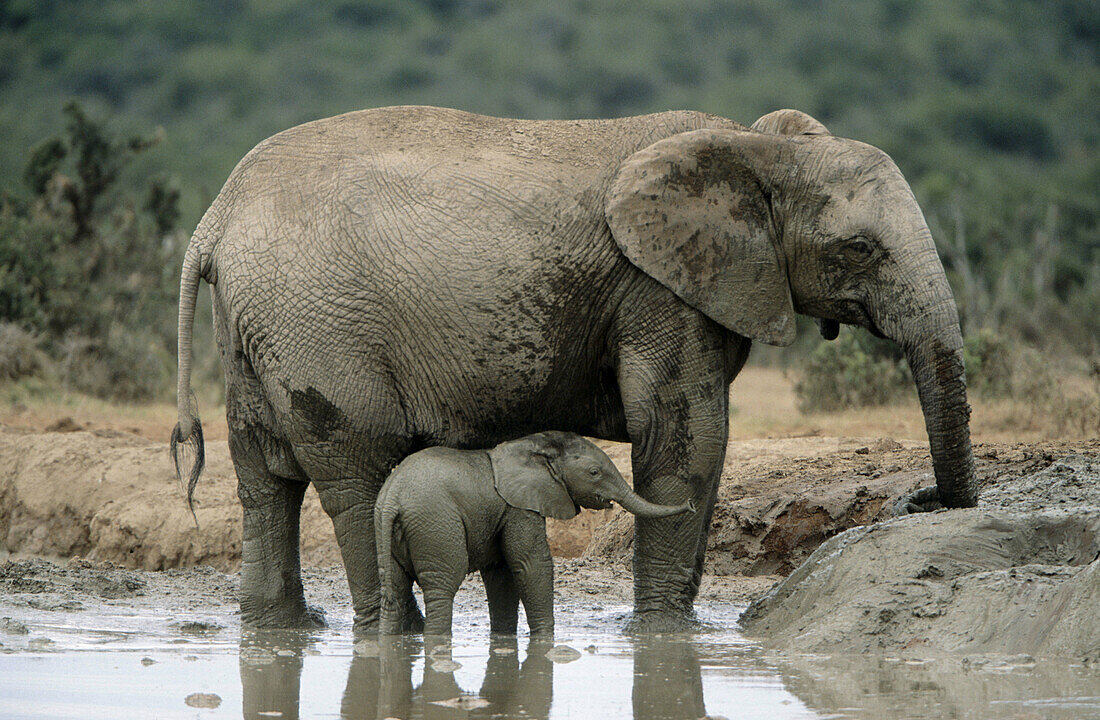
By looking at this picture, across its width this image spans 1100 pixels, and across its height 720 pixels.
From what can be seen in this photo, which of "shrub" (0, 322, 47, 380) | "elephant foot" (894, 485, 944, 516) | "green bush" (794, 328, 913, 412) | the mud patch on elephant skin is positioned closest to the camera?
the mud patch on elephant skin

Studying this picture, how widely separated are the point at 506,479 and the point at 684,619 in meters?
1.14

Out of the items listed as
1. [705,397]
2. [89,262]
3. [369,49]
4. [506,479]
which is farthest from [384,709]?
[369,49]

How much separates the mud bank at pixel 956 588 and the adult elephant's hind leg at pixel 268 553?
2.26 metres

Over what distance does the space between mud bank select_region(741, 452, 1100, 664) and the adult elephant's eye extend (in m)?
1.28

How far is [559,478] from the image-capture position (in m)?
6.38

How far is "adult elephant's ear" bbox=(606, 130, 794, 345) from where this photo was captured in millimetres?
6219

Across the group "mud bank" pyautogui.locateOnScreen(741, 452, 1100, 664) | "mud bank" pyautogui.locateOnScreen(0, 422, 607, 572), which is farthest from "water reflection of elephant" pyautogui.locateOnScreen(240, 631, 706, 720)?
"mud bank" pyautogui.locateOnScreen(0, 422, 607, 572)

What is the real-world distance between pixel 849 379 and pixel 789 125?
743 cm

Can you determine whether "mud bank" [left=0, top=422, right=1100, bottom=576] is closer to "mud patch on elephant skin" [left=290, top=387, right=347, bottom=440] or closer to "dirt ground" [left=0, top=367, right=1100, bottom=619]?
"dirt ground" [left=0, top=367, right=1100, bottom=619]

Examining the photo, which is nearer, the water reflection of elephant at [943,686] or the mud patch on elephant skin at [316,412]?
the water reflection of elephant at [943,686]

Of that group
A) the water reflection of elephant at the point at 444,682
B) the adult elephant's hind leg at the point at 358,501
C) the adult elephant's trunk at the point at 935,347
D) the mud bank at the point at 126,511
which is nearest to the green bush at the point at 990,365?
the mud bank at the point at 126,511

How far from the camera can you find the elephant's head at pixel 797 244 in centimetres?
610

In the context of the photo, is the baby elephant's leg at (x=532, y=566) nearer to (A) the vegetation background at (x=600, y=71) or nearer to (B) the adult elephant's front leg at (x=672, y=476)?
(B) the adult elephant's front leg at (x=672, y=476)

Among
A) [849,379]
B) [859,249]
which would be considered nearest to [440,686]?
[859,249]
